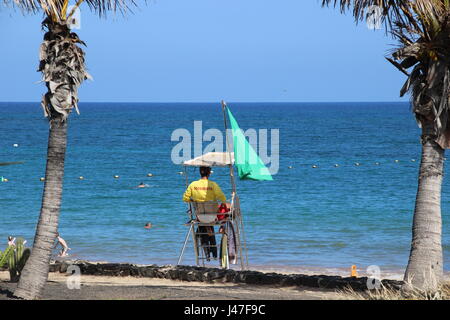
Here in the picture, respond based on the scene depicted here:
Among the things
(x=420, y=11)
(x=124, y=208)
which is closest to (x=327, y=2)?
(x=420, y=11)

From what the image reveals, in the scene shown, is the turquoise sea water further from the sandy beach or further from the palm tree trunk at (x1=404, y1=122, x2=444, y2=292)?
the palm tree trunk at (x1=404, y1=122, x2=444, y2=292)

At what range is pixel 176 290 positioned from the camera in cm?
1029

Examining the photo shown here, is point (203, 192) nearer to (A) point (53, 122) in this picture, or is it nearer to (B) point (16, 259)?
(B) point (16, 259)

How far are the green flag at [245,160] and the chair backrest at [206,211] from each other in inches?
31.4

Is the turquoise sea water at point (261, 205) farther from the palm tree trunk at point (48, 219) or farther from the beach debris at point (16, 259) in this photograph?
the palm tree trunk at point (48, 219)

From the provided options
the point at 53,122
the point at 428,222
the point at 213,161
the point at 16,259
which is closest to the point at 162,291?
the point at 16,259

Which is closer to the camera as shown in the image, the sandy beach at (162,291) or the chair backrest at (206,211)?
the sandy beach at (162,291)

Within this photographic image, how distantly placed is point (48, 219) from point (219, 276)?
330 centimetres

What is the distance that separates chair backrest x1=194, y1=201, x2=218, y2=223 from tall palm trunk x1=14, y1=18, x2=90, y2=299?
12.5 feet

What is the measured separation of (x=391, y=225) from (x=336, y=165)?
23610mm

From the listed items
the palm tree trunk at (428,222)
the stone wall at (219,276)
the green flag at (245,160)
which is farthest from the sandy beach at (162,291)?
the green flag at (245,160)

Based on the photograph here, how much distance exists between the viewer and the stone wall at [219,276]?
36.1 feet

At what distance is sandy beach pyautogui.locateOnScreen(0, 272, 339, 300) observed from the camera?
9609 millimetres
